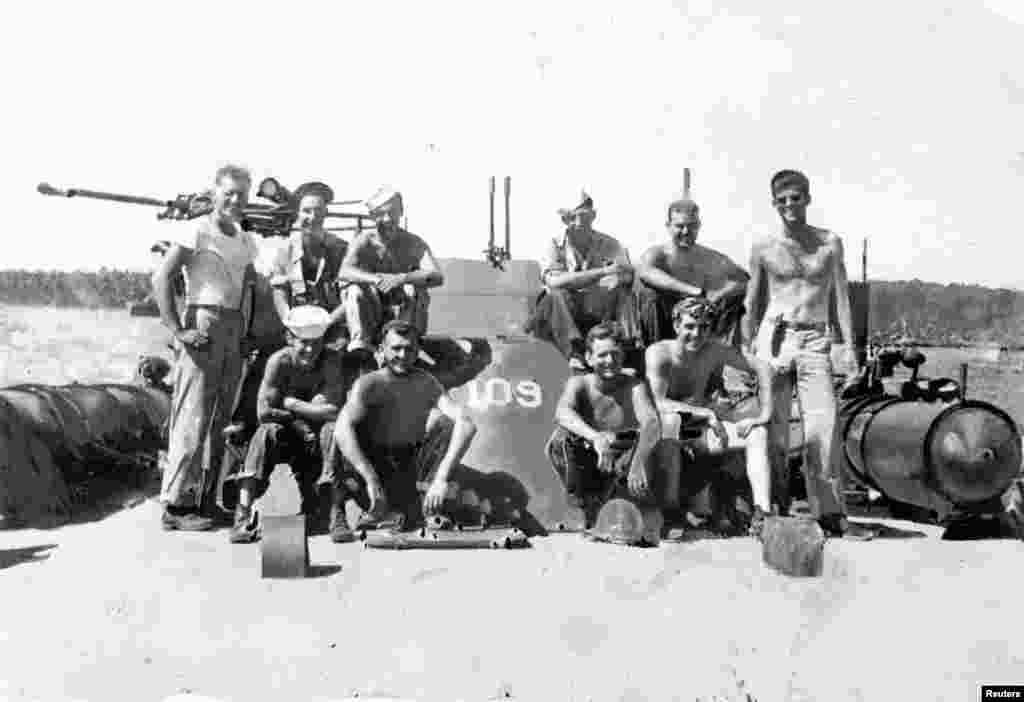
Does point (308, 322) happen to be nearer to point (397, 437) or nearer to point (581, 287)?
point (397, 437)

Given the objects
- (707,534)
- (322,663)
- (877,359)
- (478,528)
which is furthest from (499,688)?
(877,359)

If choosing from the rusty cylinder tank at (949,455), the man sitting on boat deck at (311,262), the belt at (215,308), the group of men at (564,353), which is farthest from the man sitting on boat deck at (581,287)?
the belt at (215,308)

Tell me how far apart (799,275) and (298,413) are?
307cm

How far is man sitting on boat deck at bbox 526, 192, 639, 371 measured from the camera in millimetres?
7996

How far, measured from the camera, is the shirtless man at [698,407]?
6902mm

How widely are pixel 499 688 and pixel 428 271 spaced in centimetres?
395

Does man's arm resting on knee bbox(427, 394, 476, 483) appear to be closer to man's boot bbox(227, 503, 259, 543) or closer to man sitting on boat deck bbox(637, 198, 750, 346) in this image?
man's boot bbox(227, 503, 259, 543)

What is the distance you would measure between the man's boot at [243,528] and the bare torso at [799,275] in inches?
129

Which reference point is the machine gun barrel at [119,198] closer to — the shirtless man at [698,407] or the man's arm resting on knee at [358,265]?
the man's arm resting on knee at [358,265]

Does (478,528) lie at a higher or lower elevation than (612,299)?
lower

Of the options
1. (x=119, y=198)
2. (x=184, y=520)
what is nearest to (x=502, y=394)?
(x=184, y=520)

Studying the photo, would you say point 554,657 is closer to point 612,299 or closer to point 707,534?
point 707,534

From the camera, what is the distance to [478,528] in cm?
678

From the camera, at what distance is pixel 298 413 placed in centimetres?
712
